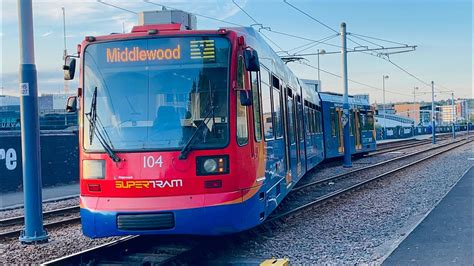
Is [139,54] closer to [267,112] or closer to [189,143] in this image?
[189,143]

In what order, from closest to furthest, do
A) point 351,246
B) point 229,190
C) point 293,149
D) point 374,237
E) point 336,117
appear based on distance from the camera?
point 229,190 → point 351,246 → point 374,237 → point 293,149 → point 336,117

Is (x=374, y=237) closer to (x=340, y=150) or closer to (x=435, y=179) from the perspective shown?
(x=435, y=179)

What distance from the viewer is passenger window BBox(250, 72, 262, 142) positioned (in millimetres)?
8406

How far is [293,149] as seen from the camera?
42.0ft

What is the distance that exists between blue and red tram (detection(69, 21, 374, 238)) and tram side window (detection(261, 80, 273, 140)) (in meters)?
0.78

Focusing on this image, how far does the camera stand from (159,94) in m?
7.80

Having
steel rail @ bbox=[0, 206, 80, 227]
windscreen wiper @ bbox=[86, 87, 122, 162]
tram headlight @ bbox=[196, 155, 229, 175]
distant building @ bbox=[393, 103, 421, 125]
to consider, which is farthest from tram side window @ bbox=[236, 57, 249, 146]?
distant building @ bbox=[393, 103, 421, 125]

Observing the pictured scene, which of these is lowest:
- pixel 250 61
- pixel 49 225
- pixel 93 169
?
pixel 49 225

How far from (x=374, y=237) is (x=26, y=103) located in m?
6.34

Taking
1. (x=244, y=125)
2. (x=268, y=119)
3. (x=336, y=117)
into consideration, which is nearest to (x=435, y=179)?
(x=336, y=117)

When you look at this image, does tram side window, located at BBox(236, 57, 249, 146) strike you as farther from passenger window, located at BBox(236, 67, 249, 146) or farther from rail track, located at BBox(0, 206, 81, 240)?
rail track, located at BBox(0, 206, 81, 240)

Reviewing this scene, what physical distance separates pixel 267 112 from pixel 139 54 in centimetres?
240

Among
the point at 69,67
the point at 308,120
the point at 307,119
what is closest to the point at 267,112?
the point at 69,67

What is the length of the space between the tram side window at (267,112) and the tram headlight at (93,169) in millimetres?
2498
